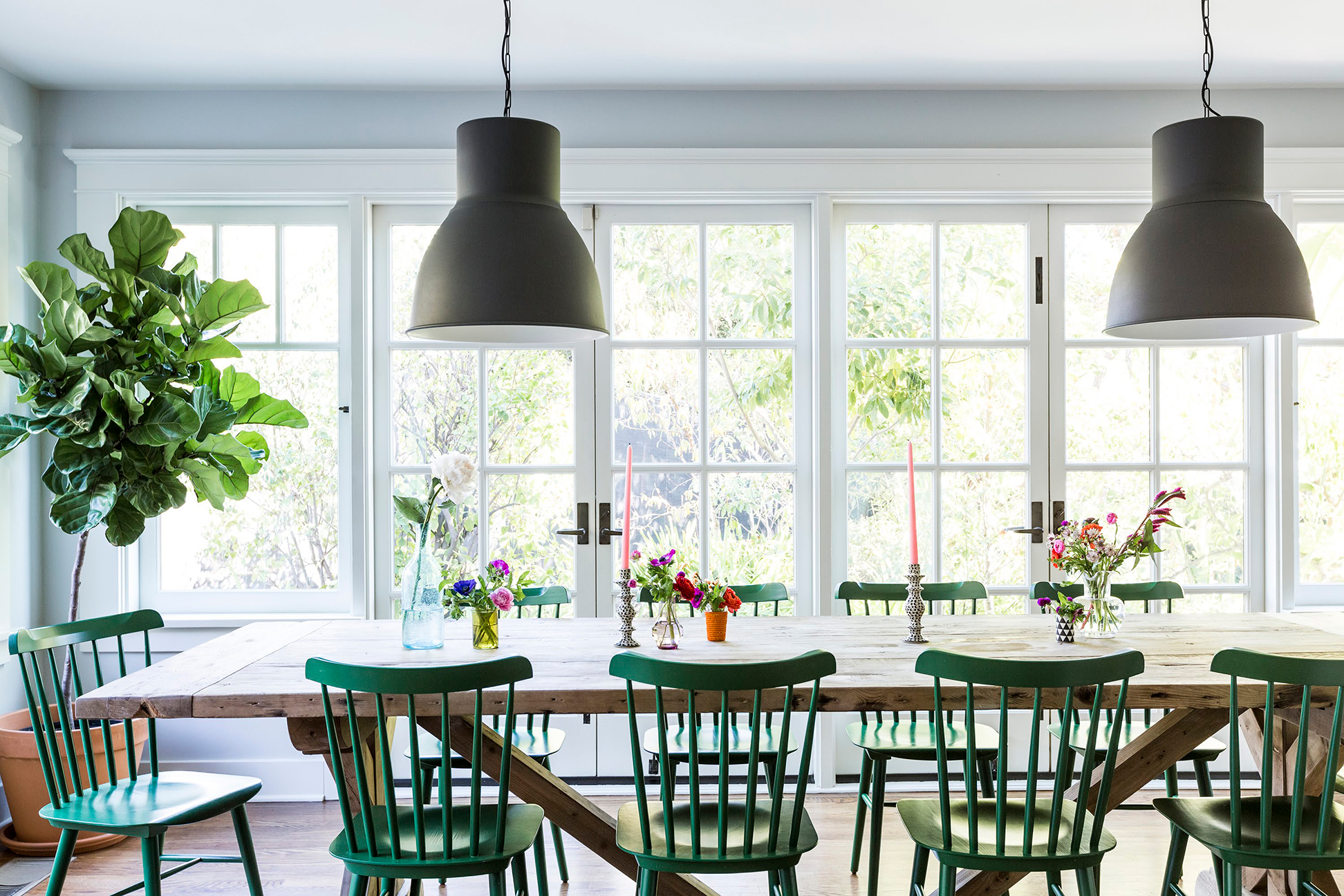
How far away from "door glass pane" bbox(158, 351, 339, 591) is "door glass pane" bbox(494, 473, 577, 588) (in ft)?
2.06

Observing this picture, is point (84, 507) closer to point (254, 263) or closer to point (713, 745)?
point (254, 263)

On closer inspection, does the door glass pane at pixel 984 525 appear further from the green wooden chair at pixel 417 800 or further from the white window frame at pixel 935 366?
the green wooden chair at pixel 417 800

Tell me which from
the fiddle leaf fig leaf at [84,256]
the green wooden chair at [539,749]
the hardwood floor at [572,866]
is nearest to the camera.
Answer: the green wooden chair at [539,749]

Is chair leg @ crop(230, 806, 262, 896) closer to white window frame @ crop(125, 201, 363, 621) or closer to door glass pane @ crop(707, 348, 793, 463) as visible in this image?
white window frame @ crop(125, 201, 363, 621)

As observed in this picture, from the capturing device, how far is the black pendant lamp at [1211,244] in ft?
6.40

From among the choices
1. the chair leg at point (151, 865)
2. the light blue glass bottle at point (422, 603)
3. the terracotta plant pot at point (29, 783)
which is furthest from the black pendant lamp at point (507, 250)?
the terracotta plant pot at point (29, 783)

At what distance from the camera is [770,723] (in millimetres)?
2619

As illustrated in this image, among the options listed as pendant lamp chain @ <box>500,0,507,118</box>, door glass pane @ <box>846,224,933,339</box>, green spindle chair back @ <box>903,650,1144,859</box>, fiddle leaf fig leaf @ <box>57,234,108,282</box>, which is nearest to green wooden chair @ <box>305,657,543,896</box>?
green spindle chair back @ <box>903,650,1144,859</box>

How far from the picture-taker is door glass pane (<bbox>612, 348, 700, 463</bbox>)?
11.6 ft

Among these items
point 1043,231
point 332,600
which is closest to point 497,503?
point 332,600

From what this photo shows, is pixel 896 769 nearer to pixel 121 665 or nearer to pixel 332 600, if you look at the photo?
pixel 332 600

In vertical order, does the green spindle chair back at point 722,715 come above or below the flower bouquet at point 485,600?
below

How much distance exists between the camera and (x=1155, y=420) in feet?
11.6

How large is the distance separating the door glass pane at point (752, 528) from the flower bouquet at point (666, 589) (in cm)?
126
